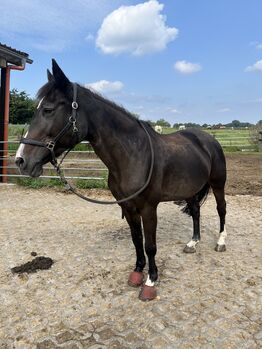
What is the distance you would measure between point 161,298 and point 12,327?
1.27 metres

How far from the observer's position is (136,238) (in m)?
3.22

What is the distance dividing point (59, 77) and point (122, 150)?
781mm

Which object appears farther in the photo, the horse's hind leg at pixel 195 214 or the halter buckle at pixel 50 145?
the horse's hind leg at pixel 195 214

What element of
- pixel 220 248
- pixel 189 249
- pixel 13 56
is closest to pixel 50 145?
pixel 189 249

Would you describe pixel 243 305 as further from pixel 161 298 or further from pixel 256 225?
pixel 256 225

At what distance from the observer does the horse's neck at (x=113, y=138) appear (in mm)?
2723

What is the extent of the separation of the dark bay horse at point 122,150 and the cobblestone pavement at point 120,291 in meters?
0.32

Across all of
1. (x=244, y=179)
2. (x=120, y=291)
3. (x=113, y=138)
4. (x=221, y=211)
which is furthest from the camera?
(x=244, y=179)

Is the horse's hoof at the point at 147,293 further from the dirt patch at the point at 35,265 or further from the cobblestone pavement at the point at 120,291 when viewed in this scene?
the dirt patch at the point at 35,265

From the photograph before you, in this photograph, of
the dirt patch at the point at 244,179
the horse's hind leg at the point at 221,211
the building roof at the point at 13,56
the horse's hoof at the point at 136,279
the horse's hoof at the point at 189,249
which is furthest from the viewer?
the dirt patch at the point at 244,179

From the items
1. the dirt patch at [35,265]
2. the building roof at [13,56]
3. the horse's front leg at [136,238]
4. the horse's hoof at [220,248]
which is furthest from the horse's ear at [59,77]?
the building roof at [13,56]

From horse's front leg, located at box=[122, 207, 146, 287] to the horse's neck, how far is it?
49 centimetres

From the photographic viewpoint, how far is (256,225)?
5355 millimetres

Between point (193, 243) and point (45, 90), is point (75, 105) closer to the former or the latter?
point (45, 90)
